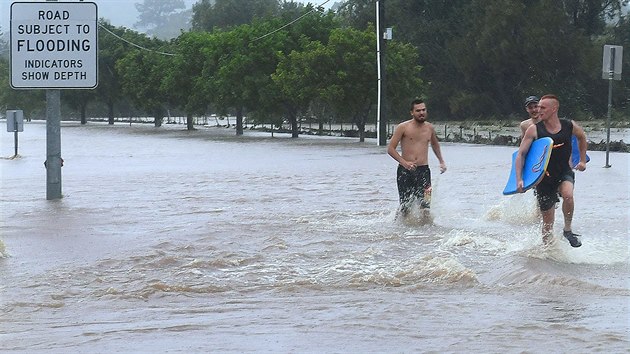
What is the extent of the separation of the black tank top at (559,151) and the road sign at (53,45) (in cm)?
871

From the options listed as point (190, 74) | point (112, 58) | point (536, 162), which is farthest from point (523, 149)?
point (112, 58)

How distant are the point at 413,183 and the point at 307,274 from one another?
13.3 ft

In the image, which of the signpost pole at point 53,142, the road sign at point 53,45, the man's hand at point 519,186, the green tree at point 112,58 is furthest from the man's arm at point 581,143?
the green tree at point 112,58

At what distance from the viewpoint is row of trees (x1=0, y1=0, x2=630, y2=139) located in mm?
47000

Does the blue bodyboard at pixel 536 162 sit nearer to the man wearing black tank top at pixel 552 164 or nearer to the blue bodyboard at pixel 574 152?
the man wearing black tank top at pixel 552 164

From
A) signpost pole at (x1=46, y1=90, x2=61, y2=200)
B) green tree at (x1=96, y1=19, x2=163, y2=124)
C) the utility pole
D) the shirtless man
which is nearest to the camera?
the shirtless man

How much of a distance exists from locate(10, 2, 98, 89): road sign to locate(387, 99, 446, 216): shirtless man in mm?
5795

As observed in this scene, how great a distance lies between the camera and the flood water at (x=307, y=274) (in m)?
7.05

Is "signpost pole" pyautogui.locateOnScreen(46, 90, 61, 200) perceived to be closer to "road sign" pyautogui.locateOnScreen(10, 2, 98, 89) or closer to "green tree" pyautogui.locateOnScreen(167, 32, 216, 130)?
"road sign" pyautogui.locateOnScreen(10, 2, 98, 89)

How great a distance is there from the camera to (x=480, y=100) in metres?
71.0

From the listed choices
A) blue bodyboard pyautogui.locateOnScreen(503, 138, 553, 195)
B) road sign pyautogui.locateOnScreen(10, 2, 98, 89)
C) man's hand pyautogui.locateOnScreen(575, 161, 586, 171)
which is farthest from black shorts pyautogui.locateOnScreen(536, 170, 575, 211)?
road sign pyautogui.locateOnScreen(10, 2, 98, 89)

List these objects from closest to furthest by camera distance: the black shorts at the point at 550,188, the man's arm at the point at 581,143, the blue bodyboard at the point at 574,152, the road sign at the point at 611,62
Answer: the black shorts at the point at 550,188 < the man's arm at the point at 581,143 < the blue bodyboard at the point at 574,152 < the road sign at the point at 611,62

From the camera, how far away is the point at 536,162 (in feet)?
34.4

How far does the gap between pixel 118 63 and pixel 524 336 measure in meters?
84.1
